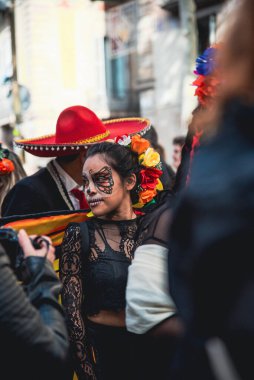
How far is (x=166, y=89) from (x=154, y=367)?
38.7 ft

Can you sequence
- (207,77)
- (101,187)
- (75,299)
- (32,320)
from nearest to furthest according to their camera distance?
1. (32,320)
2. (207,77)
3. (75,299)
4. (101,187)

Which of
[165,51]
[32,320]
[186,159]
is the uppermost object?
[165,51]

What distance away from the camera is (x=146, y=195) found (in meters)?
2.73

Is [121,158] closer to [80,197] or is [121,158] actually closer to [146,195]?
[146,195]

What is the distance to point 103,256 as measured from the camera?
2.42 metres

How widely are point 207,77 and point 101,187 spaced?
0.92m

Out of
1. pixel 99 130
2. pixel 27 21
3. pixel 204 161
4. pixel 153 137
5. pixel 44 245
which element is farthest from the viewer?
pixel 27 21

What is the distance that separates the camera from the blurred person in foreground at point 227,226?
95 centimetres

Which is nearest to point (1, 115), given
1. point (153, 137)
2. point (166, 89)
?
point (166, 89)

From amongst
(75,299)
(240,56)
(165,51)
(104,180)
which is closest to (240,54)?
(240,56)

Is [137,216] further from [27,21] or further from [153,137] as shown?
[27,21]

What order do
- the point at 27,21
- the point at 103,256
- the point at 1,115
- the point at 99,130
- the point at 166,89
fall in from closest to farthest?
the point at 103,256 < the point at 99,130 < the point at 166,89 < the point at 27,21 < the point at 1,115

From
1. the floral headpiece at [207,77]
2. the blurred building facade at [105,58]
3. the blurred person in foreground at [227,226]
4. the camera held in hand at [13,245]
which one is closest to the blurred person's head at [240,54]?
Answer: the blurred person in foreground at [227,226]

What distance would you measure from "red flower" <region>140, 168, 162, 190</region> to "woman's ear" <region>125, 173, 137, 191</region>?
0.04 meters
